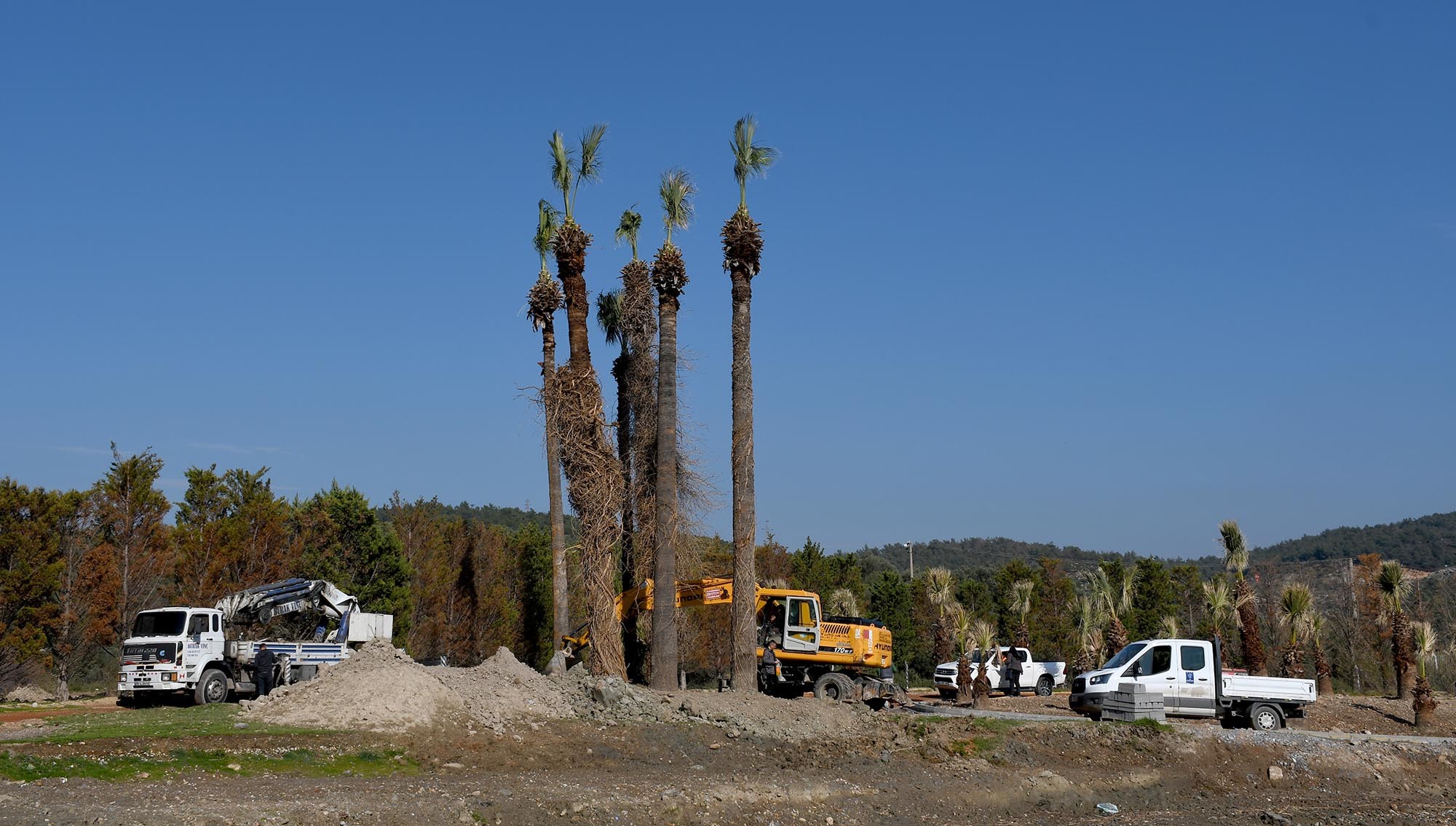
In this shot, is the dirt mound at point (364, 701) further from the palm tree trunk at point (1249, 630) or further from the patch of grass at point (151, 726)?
the palm tree trunk at point (1249, 630)

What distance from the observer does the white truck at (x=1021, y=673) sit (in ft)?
129

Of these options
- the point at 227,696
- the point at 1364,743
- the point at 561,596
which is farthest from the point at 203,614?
the point at 1364,743

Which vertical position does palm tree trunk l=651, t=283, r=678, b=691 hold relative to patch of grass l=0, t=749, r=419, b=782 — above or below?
above

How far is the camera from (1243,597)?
35.9 meters

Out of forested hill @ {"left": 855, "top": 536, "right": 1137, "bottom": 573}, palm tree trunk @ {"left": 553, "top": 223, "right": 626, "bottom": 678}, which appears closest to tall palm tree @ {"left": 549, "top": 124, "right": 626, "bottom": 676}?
palm tree trunk @ {"left": 553, "top": 223, "right": 626, "bottom": 678}

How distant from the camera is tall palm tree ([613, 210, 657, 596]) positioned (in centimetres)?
3391

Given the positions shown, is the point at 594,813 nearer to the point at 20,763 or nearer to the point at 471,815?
the point at 471,815

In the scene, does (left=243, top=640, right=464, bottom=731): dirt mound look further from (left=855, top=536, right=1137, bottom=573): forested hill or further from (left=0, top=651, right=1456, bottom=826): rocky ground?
(left=855, top=536, right=1137, bottom=573): forested hill

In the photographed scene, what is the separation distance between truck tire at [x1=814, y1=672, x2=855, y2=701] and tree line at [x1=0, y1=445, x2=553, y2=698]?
17.0 metres

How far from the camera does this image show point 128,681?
1073 inches

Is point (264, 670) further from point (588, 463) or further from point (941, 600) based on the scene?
point (941, 600)

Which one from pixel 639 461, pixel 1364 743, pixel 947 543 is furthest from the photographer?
pixel 947 543

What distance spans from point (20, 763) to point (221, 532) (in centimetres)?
2327

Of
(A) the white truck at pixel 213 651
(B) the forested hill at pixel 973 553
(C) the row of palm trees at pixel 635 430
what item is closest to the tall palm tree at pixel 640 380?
(C) the row of palm trees at pixel 635 430
